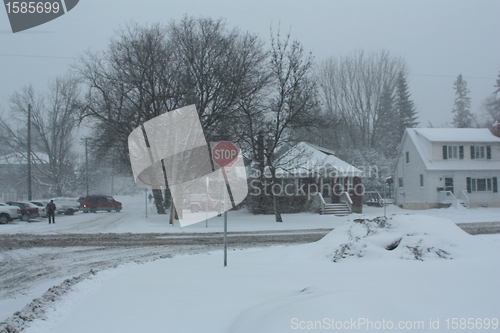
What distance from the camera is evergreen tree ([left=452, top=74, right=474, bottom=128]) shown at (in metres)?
71.7

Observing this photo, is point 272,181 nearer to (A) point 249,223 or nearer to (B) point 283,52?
(A) point 249,223

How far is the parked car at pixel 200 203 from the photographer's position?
30.5 meters

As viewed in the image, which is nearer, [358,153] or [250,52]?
[250,52]

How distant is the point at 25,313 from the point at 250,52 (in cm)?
2238

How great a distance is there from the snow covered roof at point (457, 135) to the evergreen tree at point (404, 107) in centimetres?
1555

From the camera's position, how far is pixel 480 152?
39000 mm

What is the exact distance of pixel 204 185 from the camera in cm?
2802

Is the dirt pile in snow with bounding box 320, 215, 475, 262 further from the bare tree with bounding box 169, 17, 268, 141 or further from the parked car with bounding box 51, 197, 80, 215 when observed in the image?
the parked car with bounding box 51, 197, 80, 215

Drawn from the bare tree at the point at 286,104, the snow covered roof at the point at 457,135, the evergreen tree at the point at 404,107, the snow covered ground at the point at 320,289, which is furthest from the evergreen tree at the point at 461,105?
the snow covered ground at the point at 320,289

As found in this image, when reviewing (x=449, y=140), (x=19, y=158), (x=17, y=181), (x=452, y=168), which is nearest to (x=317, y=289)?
(x=452, y=168)

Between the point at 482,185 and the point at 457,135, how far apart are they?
5.06m

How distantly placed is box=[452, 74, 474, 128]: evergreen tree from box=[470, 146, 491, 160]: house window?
111ft

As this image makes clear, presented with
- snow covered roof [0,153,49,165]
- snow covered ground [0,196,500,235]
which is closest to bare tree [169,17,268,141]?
snow covered ground [0,196,500,235]

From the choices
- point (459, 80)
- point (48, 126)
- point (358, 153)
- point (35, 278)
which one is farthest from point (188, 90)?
point (459, 80)
